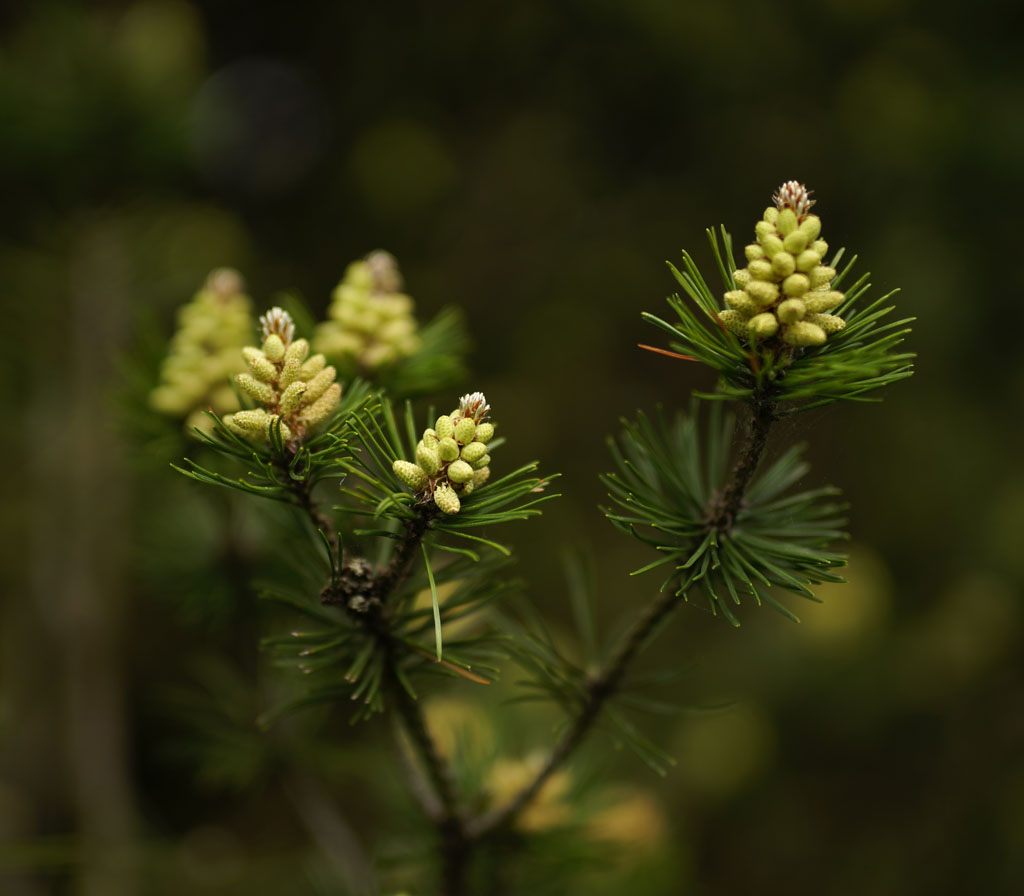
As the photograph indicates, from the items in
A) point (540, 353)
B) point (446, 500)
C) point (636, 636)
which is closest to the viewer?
point (446, 500)

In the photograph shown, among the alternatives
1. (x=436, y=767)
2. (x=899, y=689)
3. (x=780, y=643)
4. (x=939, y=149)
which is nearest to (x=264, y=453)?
(x=436, y=767)

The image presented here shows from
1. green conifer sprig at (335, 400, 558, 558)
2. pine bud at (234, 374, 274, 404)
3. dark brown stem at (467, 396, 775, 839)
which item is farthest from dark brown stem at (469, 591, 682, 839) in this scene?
pine bud at (234, 374, 274, 404)

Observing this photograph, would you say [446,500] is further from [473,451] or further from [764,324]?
[764,324]

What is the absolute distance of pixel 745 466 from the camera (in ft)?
1.34

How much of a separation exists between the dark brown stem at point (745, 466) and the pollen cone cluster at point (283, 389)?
0.21 metres

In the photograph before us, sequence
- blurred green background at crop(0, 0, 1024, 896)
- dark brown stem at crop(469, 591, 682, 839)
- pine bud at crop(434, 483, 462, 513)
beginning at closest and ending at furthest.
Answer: pine bud at crop(434, 483, 462, 513)
dark brown stem at crop(469, 591, 682, 839)
blurred green background at crop(0, 0, 1024, 896)

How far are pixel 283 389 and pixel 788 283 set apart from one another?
0.25 metres

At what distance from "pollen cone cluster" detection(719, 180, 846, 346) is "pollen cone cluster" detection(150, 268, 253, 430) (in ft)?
1.08

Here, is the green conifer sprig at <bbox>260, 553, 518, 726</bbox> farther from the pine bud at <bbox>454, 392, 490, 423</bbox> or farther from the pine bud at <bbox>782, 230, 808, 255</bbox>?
the pine bud at <bbox>782, 230, 808, 255</bbox>

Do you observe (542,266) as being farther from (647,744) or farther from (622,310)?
(647,744)

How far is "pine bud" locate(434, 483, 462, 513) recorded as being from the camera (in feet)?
1.16

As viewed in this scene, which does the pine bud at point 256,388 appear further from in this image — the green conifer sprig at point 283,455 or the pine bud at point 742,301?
the pine bud at point 742,301

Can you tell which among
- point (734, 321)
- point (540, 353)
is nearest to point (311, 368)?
point (734, 321)

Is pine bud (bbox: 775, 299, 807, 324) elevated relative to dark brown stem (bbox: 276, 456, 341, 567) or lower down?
elevated
